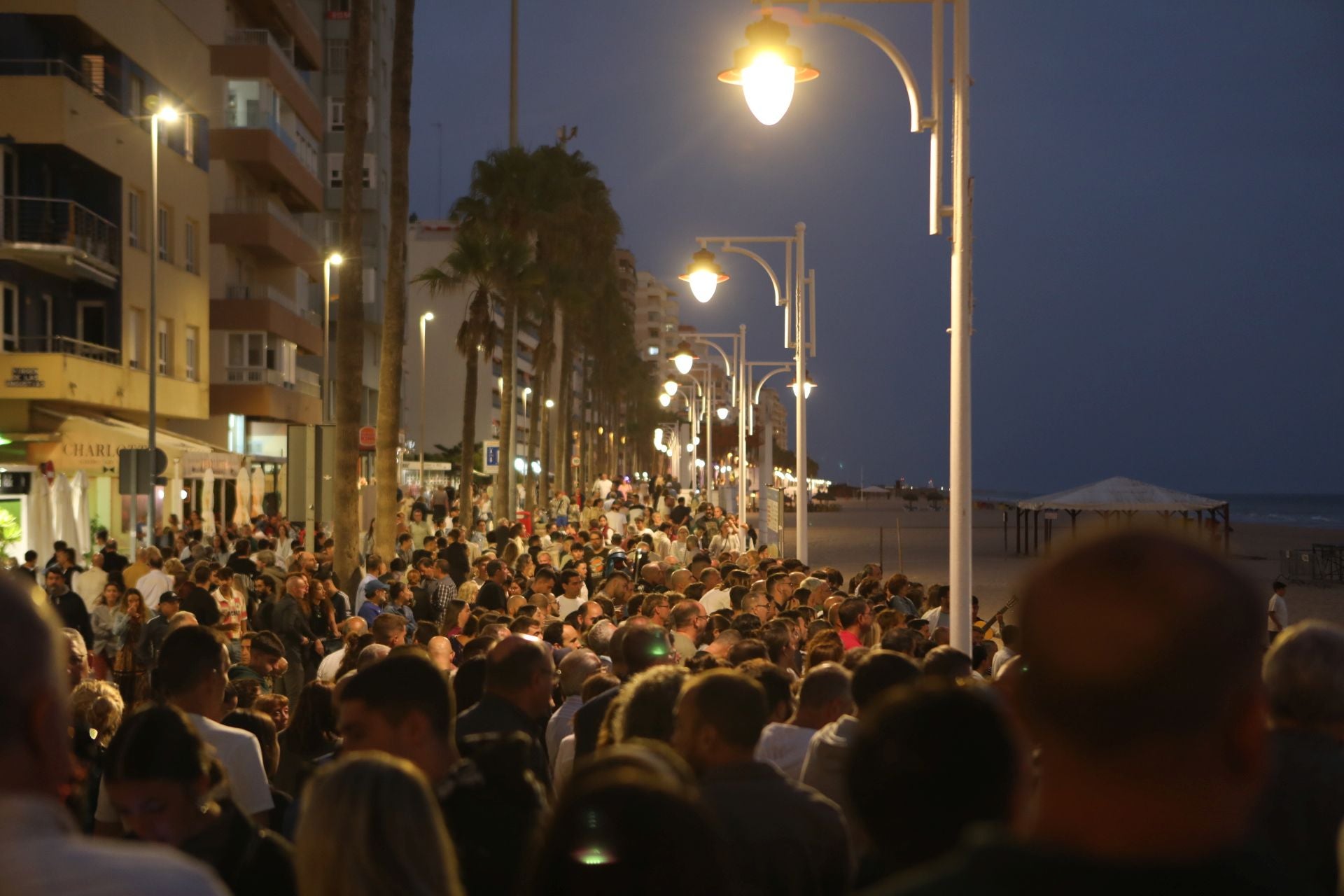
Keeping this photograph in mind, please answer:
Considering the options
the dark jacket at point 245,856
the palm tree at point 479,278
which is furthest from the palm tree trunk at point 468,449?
the dark jacket at point 245,856

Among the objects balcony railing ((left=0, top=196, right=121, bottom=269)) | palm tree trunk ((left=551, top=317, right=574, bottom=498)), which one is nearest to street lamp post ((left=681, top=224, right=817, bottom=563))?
balcony railing ((left=0, top=196, right=121, bottom=269))

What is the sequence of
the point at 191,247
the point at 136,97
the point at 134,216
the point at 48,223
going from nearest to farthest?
the point at 48,223 < the point at 134,216 < the point at 136,97 < the point at 191,247

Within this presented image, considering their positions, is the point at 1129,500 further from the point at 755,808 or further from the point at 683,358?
the point at 755,808

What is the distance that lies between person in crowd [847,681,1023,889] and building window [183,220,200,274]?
4251 centimetres

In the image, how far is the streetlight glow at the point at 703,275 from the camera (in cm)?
2166

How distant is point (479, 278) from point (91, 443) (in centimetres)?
1929

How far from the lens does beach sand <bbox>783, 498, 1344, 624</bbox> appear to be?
3425 cm

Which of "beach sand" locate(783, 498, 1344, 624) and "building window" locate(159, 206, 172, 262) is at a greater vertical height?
"building window" locate(159, 206, 172, 262)

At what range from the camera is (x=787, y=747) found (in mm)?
6367

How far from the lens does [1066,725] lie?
71.1 inches

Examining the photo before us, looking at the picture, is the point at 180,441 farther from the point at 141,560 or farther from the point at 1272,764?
the point at 1272,764

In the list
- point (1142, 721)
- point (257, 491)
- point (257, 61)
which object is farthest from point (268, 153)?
point (1142, 721)

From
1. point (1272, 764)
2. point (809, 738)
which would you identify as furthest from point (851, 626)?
point (1272, 764)

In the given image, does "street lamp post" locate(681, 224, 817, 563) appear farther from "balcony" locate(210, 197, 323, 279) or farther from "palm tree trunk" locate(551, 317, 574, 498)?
"palm tree trunk" locate(551, 317, 574, 498)
